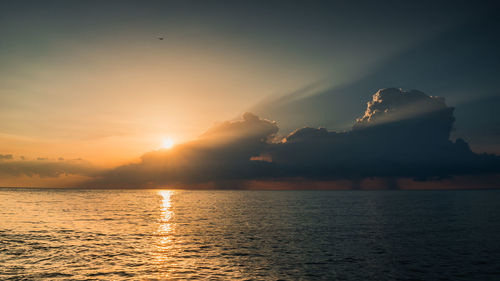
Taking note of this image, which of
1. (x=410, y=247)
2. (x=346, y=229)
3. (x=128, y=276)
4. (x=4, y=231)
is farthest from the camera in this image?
(x=346, y=229)

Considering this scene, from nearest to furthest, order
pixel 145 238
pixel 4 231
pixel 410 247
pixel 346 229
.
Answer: pixel 410 247 < pixel 145 238 < pixel 4 231 < pixel 346 229

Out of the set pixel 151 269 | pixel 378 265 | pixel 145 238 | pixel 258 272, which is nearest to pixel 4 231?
pixel 145 238

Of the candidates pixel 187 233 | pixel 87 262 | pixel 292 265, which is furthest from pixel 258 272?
pixel 187 233

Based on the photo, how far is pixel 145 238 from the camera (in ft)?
174

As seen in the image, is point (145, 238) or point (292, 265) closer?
point (292, 265)

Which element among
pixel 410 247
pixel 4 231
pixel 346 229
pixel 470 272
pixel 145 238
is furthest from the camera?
pixel 346 229

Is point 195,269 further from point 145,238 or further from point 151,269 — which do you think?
point 145,238

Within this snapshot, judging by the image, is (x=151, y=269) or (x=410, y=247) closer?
(x=151, y=269)

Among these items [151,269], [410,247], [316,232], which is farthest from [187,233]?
[410,247]

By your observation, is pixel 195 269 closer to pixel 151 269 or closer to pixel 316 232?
pixel 151 269

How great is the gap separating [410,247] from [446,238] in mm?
12385

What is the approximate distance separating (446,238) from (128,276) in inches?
1949

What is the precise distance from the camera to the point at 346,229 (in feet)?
213

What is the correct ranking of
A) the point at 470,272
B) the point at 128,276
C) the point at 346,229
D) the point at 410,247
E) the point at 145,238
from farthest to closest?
the point at 346,229
the point at 145,238
the point at 410,247
the point at 470,272
the point at 128,276
